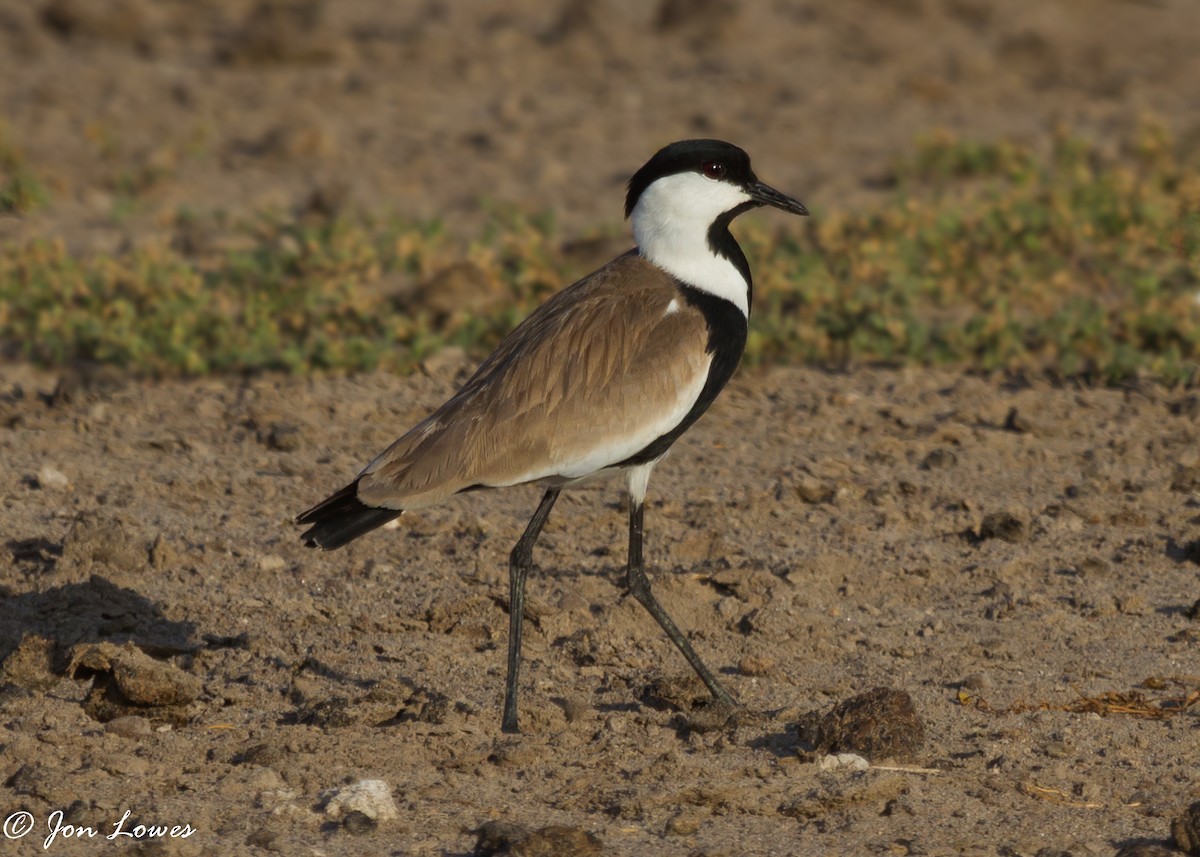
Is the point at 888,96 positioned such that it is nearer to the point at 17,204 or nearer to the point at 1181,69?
the point at 1181,69

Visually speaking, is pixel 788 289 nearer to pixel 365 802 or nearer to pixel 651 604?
pixel 651 604

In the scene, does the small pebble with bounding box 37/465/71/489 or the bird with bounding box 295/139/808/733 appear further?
the small pebble with bounding box 37/465/71/489

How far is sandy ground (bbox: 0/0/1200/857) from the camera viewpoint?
14.7ft

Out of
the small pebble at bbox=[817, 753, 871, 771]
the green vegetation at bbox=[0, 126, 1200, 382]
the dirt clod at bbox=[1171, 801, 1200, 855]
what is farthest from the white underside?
the green vegetation at bbox=[0, 126, 1200, 382]

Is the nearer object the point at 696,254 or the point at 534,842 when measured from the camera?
the point at 534,842

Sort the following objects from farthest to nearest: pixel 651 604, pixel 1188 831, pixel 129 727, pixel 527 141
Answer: pixel 527 141
pixel 651 604
pixel 129 727
pixel 1188 831

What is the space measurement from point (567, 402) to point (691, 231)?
683mm

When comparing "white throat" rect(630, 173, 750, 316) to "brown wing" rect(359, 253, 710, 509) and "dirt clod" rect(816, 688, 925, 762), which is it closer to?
"brown wing" rect(359, 253, 710, 509)

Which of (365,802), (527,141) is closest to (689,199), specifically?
(365,802)

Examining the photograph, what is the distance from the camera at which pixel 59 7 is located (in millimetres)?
13930

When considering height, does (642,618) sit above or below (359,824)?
above

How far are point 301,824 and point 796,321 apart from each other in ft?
15.0

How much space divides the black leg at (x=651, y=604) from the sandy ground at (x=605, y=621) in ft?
0.39

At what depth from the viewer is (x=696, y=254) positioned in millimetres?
5391
